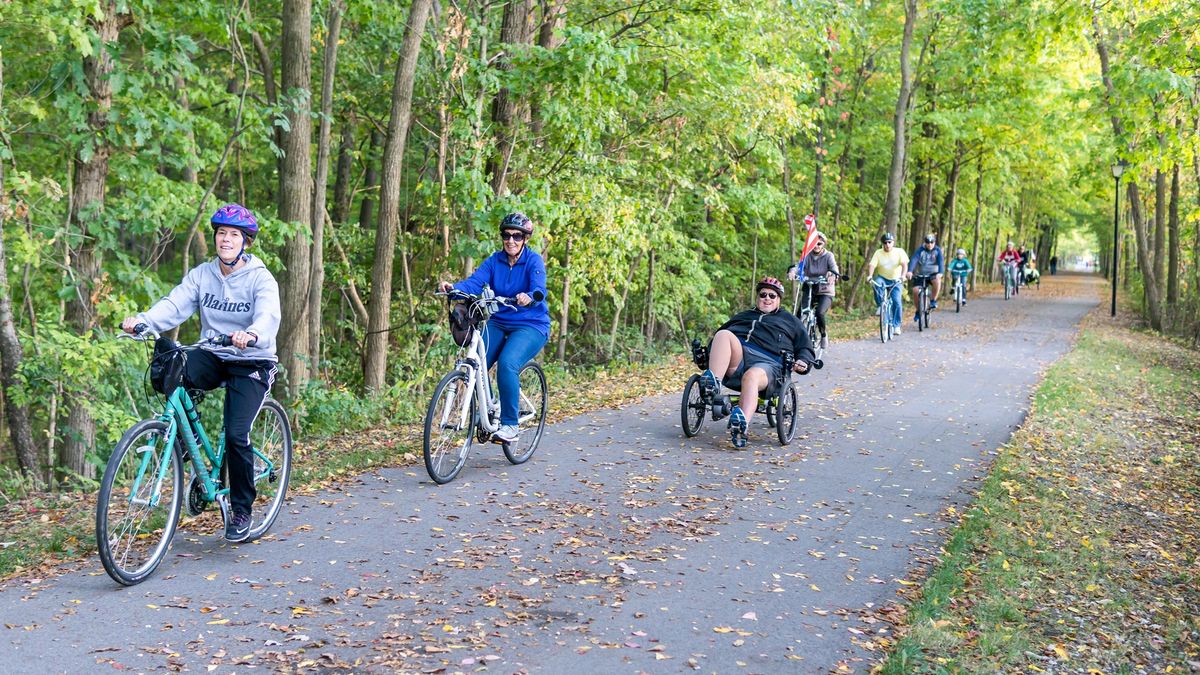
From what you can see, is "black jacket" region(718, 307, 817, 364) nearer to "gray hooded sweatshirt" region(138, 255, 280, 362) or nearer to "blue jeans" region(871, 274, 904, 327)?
"gray hooded sweatshirt" region(138, 255, 280, 362)

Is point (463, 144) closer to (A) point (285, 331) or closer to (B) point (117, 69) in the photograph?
(A) point (285, 331)

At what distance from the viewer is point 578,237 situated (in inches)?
599

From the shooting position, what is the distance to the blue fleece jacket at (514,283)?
805cm

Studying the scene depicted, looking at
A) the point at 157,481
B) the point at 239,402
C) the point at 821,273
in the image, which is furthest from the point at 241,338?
the point at 821,273

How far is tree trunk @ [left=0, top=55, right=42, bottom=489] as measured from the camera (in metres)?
9.32

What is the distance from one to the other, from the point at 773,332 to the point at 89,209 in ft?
22.0

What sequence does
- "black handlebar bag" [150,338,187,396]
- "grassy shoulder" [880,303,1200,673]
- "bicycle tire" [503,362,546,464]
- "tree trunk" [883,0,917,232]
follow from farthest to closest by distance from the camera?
"tree trunk" [883,0,917,232]
"bicycle tire" [503,362,546,464]
"black handlebar bag" [150,338,187,396]
"grassy shoulder" [880,303,1200,673]

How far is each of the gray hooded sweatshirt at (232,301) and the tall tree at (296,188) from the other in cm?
577

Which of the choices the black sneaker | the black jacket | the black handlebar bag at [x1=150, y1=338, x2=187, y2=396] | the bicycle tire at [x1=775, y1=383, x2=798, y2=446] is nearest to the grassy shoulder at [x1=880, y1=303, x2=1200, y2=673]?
the bicycle tire at [x1=775, y1=383, x2=798, y2=446]

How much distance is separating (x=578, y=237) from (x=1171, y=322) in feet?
59.4

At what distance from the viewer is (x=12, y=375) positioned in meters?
9.45

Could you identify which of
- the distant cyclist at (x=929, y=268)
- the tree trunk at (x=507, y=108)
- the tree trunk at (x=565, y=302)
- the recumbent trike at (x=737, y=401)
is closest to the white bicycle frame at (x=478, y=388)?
the recumbent trike at (x=737, y=401)

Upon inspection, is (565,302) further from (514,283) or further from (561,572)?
(561,572)

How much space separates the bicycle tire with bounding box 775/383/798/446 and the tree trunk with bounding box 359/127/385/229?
35.2 ft
